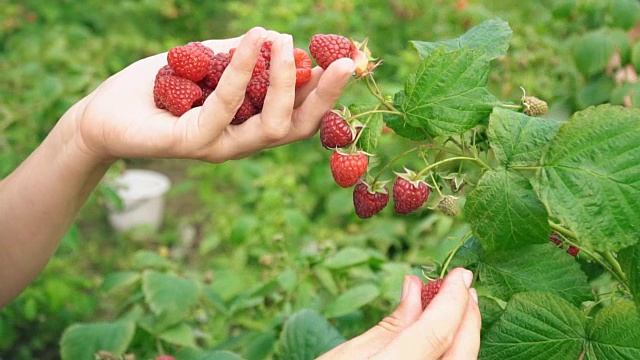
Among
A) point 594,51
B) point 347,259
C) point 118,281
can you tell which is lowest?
point 118,281

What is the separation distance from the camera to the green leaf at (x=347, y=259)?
1.44 meters

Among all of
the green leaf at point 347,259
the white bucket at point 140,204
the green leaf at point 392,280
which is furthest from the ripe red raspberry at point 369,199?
the white bucket at point 140,204

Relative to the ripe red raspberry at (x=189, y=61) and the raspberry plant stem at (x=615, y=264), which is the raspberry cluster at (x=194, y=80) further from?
the raspberry plant stem at (x=615, y=264)

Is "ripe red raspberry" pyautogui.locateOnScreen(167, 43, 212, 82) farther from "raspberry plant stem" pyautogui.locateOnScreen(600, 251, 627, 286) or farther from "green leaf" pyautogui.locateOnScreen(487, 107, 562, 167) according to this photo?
"raspberry plant stem" pyautogui.locateOnScreen(600, 251, 627, 286)

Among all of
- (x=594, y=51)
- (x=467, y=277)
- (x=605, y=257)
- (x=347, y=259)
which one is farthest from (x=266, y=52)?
(x=594, y=51)

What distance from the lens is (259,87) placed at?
92 cm

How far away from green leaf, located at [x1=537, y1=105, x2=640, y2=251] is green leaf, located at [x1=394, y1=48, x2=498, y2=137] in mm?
92

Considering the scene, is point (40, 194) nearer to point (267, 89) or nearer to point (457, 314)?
point (267, 89)

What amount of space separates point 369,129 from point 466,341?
265 mm

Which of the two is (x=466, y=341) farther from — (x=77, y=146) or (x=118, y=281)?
(x=118, y=281)

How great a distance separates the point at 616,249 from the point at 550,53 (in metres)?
2.22

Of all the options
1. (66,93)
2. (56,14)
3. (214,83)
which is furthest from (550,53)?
(56,14)

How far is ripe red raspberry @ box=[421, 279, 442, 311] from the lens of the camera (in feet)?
2.63

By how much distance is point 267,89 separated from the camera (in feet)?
2.92
